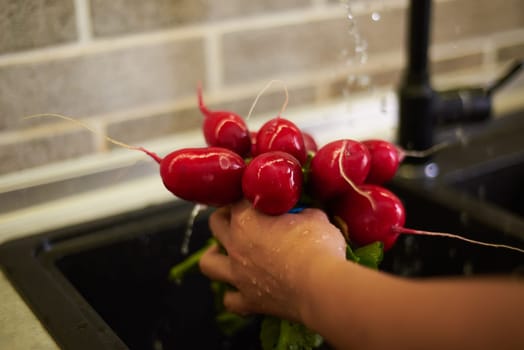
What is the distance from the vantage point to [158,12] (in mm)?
917

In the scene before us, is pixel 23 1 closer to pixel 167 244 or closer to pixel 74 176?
pixel 74 176

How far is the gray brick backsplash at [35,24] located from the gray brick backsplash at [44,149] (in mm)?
119

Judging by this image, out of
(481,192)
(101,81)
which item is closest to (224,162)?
(101,81)

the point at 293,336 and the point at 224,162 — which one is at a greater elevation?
the point at 224,162

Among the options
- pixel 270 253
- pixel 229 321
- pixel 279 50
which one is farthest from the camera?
pixel 279 50

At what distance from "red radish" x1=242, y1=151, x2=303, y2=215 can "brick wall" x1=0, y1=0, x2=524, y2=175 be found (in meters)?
0.37

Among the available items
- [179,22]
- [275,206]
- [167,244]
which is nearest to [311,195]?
[275,206]

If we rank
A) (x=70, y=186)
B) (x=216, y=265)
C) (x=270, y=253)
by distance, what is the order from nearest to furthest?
(x=270, y=253) < (x=216, y=265) < (x=70, y=186)

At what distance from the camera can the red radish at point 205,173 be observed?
0.62 m

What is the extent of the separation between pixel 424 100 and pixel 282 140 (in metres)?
0.40

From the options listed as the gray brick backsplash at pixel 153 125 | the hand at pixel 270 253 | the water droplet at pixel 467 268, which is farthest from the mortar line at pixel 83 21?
the water droplet at pixel 467 268

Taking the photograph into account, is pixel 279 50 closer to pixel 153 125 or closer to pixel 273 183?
pixel 153 125

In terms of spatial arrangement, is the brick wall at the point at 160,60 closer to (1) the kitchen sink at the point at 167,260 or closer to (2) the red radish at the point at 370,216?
(1) the kitchen sink at the point at 167,260

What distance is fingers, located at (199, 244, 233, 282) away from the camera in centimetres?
67
